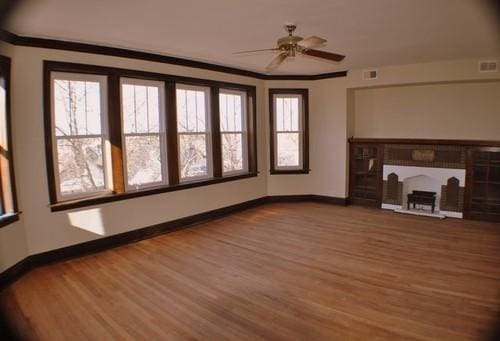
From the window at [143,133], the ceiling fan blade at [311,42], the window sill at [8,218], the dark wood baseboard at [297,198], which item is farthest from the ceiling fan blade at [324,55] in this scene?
the dark wood baseboard at [297,198]

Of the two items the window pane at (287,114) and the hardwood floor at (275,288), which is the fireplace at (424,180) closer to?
the hardwood floor at (275,288)

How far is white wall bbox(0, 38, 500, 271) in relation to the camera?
11.6 feet

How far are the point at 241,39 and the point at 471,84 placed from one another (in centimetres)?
414

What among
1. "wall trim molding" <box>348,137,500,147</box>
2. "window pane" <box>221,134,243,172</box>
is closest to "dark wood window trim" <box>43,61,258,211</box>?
"window pane" <box>221,134,243,172</box>

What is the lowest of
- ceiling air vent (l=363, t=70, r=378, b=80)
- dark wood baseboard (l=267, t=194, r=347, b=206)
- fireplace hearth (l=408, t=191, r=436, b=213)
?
dark wood baseboard (l=267, t=194, r=347, b=206)

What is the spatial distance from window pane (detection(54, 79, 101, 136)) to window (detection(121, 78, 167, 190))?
355 millimetres

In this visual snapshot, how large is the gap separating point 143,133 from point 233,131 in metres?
1.91

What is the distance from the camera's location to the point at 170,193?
195 inches

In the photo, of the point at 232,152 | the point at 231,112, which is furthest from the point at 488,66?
the point at 232,152

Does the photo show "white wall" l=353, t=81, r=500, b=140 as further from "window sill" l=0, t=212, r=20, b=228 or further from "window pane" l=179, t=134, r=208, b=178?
"window sill" l=0, t=212, r=20, b=228

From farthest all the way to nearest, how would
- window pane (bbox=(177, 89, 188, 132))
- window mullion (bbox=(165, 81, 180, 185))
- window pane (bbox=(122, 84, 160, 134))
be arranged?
window pane (bbox=(177, 89, 188, 132)), window mullion (bbox=(165, 81, 180, 185)), window pane (bbox=(122, 84, 160, 134))

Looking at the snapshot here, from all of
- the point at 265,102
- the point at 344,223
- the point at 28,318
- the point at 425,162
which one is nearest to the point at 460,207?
the point at 425,162

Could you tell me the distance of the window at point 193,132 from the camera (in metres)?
5.15

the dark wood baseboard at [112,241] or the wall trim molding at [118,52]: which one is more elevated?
the wall trim molding at [118,52]
